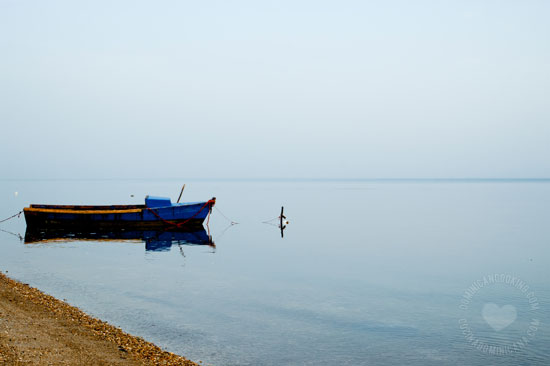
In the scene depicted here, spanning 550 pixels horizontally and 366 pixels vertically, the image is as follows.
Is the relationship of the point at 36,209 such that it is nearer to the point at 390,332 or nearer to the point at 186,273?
the point at 186,273

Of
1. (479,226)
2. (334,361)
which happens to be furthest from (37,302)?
(479,226)

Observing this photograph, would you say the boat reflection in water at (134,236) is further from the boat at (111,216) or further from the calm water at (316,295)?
the calm water at (316,295)

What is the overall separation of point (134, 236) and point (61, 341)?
A: 34103 millimetres

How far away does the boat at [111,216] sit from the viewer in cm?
4556

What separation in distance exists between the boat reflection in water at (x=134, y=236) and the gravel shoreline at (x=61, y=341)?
22795 mm

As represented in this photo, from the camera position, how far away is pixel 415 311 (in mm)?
19500

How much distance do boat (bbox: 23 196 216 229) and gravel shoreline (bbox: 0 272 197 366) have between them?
3053cm

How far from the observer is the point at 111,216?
4569 centimetres

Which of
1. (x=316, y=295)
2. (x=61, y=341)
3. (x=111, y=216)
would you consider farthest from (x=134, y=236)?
(x=61, y=341)

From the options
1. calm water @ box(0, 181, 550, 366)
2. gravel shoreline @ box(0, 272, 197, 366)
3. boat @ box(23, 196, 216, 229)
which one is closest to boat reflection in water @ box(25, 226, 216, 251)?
boat @ box(23, 196, 216, 229)

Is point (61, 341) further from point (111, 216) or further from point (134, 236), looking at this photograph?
point (111, 216)

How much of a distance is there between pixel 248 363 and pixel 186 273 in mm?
14772

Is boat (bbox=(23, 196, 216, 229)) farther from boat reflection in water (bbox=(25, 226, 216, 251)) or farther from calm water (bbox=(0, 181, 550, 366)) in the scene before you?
calm water (bbox=(0, 181, 550, 366))

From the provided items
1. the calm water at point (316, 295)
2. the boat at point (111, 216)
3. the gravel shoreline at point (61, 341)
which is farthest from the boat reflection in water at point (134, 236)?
the gravel shoreline at point (61, 341)
